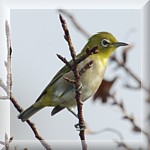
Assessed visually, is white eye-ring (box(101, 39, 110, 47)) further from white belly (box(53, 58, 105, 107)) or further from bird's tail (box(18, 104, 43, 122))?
bird's tail (box(18, 104, 43, 122))

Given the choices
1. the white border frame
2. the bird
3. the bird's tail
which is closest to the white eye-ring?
the bird

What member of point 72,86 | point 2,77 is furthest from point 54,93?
point 2,77

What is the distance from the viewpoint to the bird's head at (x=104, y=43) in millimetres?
1445

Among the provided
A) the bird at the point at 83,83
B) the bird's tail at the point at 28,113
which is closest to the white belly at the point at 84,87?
the bird at the point at 83,83

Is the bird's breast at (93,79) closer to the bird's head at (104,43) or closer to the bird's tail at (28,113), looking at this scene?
the bird's head at (104,43)

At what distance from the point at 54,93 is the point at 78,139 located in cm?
20

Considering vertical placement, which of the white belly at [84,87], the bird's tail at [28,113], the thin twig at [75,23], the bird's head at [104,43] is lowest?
the bird's tail at [28,113]

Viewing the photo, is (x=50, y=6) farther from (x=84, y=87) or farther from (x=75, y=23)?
(x=84, y=87)

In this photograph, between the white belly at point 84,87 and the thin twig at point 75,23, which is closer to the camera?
the white belly at point 84,87

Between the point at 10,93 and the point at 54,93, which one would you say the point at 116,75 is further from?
the point at 10,93

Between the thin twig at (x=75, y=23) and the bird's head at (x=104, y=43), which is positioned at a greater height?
the thin twig at (x=75, y=23)

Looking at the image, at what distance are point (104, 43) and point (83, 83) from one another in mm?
186

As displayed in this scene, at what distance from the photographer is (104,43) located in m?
1.47

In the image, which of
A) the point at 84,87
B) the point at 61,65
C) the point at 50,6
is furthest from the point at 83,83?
the point at 50,6
